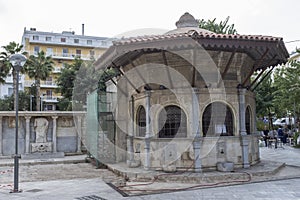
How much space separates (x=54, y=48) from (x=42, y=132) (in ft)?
111

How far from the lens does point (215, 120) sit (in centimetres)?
967

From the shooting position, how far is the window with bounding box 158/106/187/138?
9.62 meters

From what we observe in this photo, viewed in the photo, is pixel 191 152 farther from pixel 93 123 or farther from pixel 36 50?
pixel 36 50

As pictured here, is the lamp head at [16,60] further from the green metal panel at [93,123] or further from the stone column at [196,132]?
the stone column at [196,132]

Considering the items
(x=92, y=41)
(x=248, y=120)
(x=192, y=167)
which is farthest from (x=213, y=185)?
(x=92, y=41)

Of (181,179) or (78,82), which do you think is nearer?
(181,179)

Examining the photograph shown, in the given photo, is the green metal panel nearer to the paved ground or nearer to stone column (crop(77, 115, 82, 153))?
the paved ground

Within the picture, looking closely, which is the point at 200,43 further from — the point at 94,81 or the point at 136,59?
the point at 94,81

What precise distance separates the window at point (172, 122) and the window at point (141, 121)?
33.7 inches

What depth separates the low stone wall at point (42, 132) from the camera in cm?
1658

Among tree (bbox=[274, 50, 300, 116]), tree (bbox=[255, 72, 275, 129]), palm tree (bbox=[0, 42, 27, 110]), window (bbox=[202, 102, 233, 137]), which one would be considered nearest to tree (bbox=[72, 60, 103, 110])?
palm tree (bbox=[0, 42, 27, 110])

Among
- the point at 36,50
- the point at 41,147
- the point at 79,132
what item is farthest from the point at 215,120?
the point at 36,50

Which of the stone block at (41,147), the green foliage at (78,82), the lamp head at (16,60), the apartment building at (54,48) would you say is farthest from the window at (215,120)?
the apartment building at (54,48)

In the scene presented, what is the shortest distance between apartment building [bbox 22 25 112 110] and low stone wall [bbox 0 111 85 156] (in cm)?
2801
